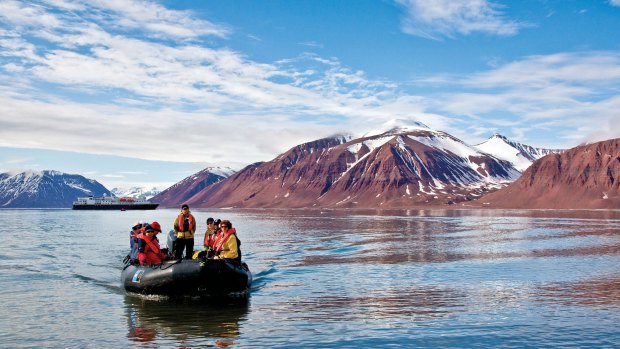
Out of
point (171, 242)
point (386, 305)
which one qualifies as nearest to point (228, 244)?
point (171, 242)

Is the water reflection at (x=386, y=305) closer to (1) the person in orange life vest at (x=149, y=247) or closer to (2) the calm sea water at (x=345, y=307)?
(2) the calm sea water at (x=345, y=307)

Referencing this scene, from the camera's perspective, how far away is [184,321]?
873 inches

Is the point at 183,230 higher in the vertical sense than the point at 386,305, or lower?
higher

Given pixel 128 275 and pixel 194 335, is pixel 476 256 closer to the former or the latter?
pixel 128 275

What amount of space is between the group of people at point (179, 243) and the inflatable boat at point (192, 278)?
0.89m

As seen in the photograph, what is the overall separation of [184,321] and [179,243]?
314 inches

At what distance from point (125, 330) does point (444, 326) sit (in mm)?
10792

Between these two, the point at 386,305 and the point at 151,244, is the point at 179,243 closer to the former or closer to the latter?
the point at 151,244

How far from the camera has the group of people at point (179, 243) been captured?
2764 centimetres

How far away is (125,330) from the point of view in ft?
68.8

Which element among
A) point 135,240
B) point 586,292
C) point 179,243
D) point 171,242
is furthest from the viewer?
point 135,240

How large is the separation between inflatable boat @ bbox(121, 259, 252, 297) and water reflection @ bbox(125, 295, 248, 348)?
0.52 m

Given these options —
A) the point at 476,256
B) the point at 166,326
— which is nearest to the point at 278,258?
the point at 476,256

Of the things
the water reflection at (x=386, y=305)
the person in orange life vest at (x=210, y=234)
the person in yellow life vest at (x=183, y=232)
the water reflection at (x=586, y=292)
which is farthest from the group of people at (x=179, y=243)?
the water reflection at (x=586, y=292)
